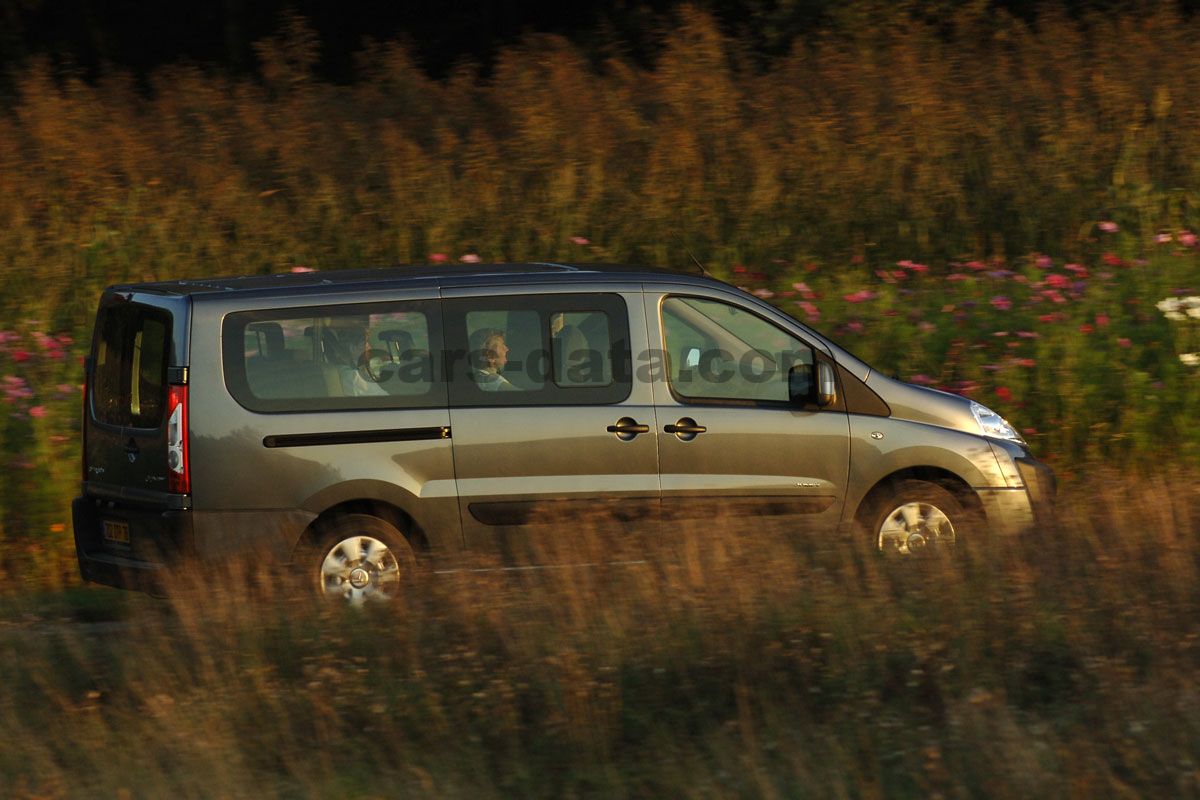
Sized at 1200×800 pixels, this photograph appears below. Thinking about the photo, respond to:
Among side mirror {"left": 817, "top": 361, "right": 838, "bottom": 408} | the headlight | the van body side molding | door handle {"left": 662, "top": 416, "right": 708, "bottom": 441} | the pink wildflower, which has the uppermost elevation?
the pink wildflower

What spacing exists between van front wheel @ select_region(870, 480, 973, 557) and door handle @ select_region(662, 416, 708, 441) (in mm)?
952

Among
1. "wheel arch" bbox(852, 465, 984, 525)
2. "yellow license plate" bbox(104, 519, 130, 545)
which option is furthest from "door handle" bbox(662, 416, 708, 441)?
"yellow license plate" bbox(104, 519, 130, 545)

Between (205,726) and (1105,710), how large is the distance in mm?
2964

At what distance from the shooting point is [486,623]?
20.4ft

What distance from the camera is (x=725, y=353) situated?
7582 mm

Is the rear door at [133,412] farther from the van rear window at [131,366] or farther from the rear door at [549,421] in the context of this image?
the rear door at [549,421]

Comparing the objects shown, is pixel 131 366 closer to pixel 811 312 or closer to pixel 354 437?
pixel 354 437

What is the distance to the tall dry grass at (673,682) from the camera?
498 centimetres

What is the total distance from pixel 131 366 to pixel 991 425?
408 centimetres

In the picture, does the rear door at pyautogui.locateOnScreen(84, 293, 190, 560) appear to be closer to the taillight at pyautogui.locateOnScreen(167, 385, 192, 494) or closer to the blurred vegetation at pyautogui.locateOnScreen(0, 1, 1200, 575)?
the taillight at pyautogui.locateOnScreen(167, 385, 192, 494)

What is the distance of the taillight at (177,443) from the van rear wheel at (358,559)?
0.64m

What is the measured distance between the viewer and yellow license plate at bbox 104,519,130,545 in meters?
7.21

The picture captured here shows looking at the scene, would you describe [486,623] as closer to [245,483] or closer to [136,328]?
[245,483]

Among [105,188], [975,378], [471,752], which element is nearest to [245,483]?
[471,752]
